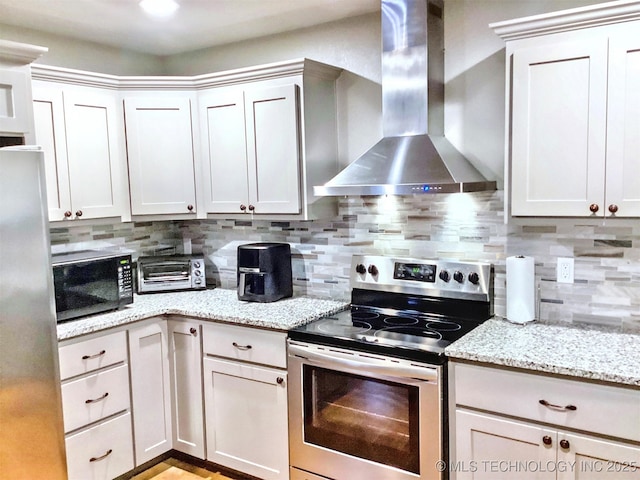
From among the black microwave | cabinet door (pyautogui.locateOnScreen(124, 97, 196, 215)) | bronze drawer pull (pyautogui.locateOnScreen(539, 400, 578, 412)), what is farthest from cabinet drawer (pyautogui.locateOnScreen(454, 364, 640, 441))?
cabinet door (pyautogui.locateOnScreen(124, 97, 196, 215))

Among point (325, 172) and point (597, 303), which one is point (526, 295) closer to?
point (597, 303)

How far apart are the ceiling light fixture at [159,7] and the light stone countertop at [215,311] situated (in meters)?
1.56

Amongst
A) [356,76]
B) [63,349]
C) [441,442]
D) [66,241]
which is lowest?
[441,442]

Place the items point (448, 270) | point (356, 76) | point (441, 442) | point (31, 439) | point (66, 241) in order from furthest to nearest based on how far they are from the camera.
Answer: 1. point (66, 241)
2. point (356, 76)
3. point (448, 270)
4. point (441, 442)
5. point (31, 439)

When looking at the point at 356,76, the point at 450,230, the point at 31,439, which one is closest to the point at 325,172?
the point at 356,76

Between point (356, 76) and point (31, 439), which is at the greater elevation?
point (356, 76)

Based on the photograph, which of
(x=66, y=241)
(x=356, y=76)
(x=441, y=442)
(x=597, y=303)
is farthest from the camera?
(x=66, y=241)

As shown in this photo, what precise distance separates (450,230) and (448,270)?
206 mm

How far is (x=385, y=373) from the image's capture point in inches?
90.0

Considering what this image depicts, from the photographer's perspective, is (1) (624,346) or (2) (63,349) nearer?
(1) (624,346)

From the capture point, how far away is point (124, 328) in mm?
2857

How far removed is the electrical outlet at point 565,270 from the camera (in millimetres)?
2488

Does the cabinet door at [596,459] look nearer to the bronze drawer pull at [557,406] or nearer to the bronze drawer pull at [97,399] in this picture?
the bronze drawer pull at [557,406]

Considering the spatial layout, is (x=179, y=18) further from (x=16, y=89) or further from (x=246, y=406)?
(x=246, y=406)
